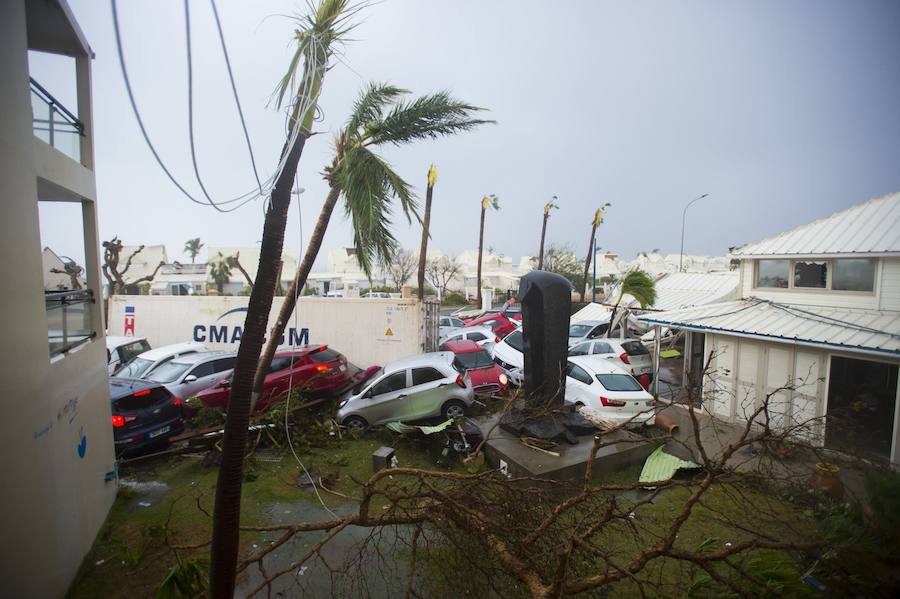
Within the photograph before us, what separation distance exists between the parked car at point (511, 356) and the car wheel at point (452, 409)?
2.80 m

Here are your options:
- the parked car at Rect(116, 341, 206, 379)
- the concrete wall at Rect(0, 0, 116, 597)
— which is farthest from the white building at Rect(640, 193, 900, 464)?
the parked car at Rect(116, 341, 206, 379)

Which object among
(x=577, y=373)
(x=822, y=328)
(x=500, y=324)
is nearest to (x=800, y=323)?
(x=822, y=328)

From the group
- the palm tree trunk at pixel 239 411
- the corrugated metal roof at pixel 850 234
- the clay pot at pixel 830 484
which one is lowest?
the clay pot at pixel 830 484

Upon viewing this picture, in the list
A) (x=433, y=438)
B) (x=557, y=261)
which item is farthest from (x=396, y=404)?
(x=557, y=261)

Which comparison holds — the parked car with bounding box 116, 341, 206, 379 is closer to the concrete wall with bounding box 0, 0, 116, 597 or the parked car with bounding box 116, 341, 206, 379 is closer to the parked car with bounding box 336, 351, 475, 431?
the parked car with bounding box 336, 351, 475, 431

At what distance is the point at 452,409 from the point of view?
9328 millimetres

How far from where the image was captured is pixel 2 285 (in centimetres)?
358

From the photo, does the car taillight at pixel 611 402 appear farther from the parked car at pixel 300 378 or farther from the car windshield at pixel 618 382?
the parked car at pixel 300 378

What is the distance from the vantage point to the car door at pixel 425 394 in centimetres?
918

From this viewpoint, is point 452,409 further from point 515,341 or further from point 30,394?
point 30,394

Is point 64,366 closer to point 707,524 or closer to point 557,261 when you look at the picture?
point 707,524

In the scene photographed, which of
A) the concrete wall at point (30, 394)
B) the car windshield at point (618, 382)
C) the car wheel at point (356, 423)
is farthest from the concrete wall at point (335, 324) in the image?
the concrete wall at point (30, 394)

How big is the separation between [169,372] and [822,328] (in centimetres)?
1433

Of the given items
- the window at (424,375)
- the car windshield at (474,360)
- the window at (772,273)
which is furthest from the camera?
the car windshield at (474,360)
